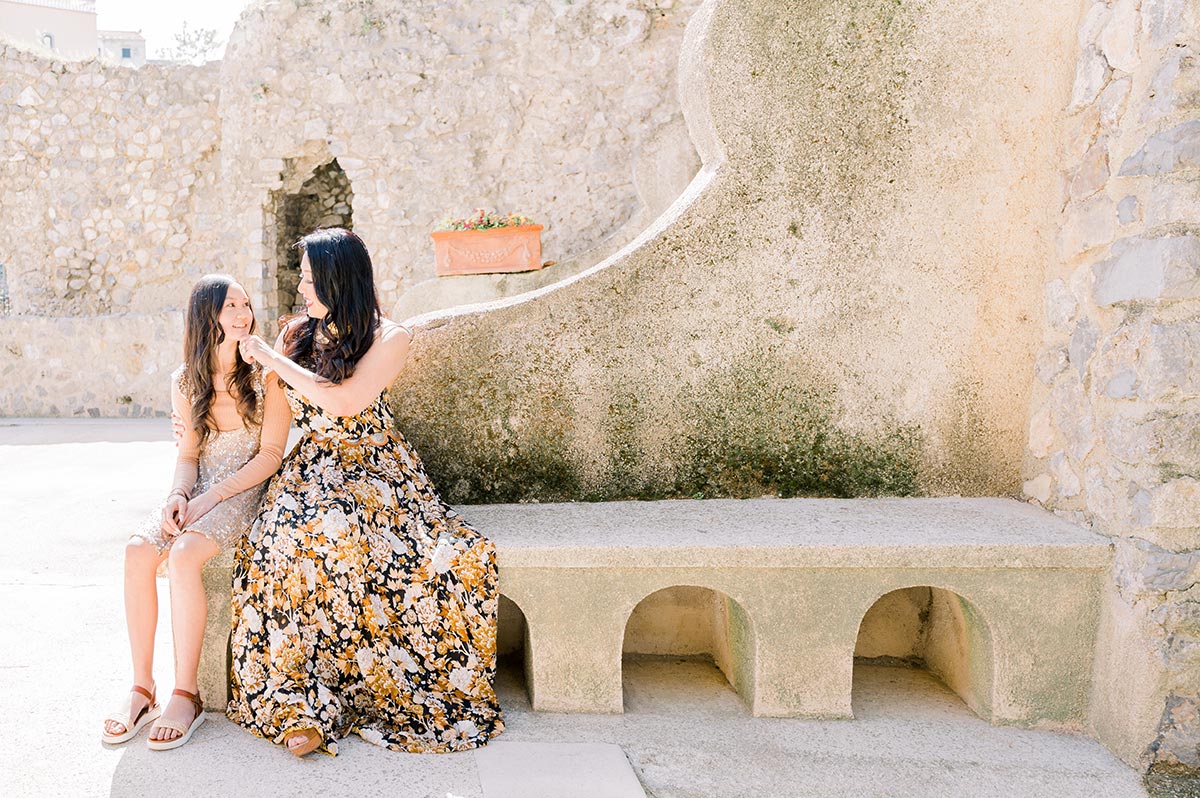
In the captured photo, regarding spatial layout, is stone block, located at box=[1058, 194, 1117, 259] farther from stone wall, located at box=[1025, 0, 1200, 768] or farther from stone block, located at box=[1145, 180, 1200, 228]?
stone block, located at box=[1145, 180, 1200, 228]

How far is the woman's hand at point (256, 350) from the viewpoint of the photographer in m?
2.53

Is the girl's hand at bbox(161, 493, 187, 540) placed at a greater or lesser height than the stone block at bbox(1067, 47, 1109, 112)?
lesser

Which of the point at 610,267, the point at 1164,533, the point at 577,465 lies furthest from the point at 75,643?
the point at 1164,533

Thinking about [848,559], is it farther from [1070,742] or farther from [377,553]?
[377,553]

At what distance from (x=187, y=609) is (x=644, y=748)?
1.37 meters

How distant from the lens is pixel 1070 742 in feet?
8.34

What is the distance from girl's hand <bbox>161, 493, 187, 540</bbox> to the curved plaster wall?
75 centimetres

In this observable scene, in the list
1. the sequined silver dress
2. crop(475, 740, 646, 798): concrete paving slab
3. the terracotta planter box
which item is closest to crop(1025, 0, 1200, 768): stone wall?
crop(475, 740, 646, 798): concrete paving slab

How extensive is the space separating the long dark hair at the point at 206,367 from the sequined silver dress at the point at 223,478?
29 mm

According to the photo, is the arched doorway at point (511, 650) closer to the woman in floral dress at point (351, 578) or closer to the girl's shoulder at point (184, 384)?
the woman in floral dress at point (351, 578)

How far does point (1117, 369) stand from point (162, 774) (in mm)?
2824

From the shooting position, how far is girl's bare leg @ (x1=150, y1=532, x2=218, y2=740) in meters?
2.39

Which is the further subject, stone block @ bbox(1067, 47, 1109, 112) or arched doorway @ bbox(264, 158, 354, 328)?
arched doorway @ bbox(264, 158, 354, 328)

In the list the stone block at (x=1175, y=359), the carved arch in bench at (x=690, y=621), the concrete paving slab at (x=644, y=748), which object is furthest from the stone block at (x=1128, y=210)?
the carved arch in bench at (x=690, y=621)
